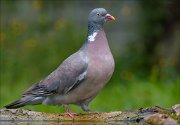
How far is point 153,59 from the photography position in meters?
13.3

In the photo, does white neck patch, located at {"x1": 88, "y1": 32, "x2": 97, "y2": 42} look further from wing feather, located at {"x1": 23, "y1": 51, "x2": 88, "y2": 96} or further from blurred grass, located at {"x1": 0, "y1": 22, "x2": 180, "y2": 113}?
blurred grass, located at {"x1": 0, "y1": 22, "x2": 180, "y2": 113}

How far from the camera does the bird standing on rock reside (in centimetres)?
679

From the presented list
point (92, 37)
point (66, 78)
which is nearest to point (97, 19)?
point (92, 37)

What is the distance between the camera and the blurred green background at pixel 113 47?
10.0 metres

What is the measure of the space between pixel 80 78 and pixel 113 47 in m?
7.10

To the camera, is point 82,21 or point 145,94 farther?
point 82,21

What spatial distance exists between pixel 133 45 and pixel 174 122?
778cm

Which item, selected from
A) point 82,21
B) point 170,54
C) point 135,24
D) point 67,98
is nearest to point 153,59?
point 170,54

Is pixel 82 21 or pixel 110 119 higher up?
pixel 82 21

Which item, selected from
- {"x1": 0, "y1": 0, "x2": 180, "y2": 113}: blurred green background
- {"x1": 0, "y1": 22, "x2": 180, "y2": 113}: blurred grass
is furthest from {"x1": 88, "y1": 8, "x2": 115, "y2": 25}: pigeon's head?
{"x1": 0, "y1": 22, "x2": 180, "y2": 113}: blurred grass

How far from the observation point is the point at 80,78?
22.5 feet

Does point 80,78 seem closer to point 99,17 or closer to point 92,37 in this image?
point 92,37

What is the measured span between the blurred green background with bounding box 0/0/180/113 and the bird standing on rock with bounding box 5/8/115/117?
139cm

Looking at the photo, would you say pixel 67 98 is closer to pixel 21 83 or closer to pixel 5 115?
pixel 5 115
